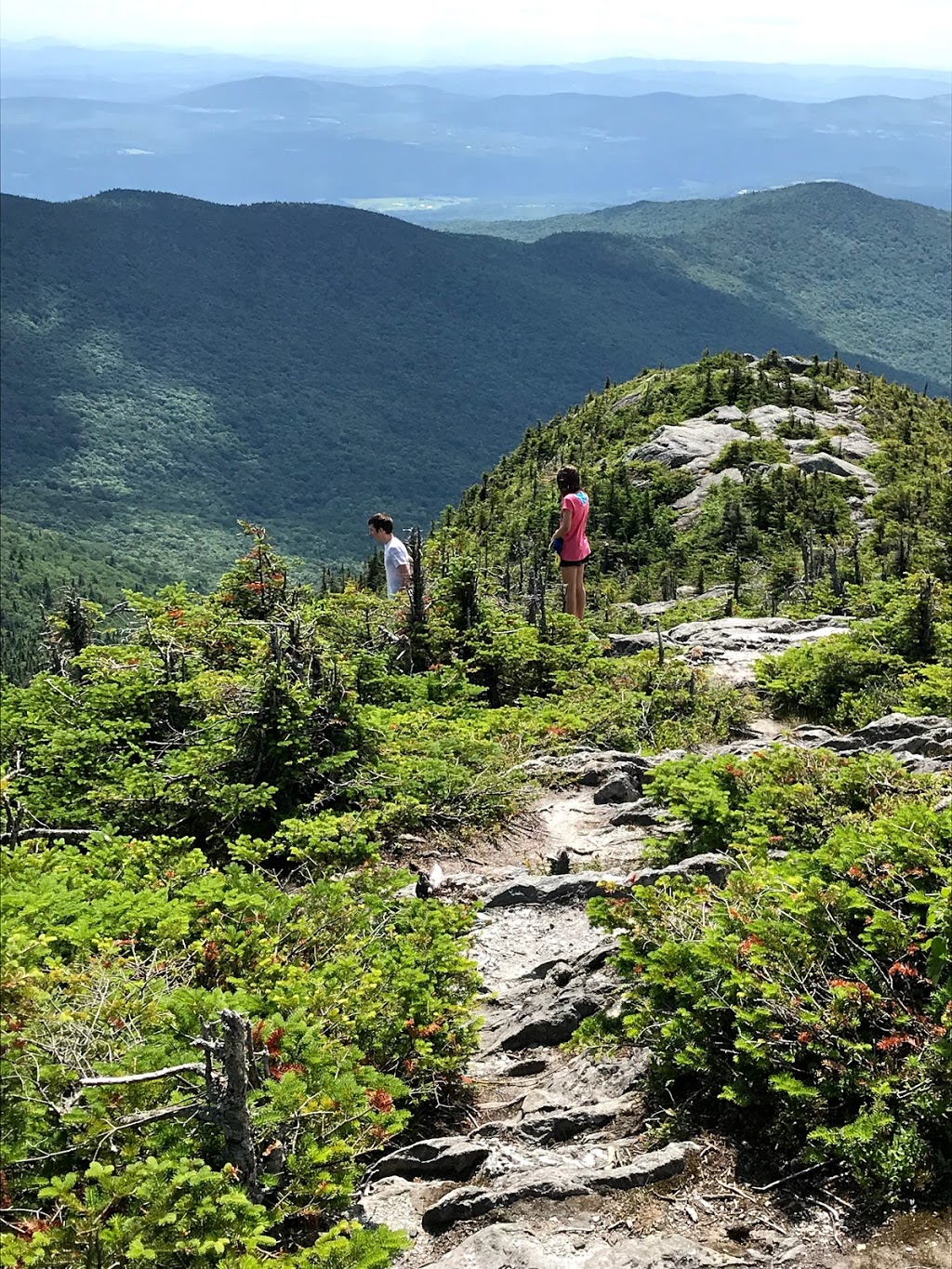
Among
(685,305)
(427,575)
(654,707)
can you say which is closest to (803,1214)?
(654,707)

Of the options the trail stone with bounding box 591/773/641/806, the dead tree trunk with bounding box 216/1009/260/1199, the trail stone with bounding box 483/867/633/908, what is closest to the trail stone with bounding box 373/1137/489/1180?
the dead tree trunk with bounding box 216/1009/260/1199

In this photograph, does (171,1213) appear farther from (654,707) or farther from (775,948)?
(654,707)

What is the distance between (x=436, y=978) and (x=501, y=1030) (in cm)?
67

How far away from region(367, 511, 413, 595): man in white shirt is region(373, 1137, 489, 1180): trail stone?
841 centimetres

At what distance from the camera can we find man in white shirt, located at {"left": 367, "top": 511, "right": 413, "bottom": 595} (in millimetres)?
→ 12828

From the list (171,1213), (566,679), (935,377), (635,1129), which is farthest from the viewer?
(935,377)

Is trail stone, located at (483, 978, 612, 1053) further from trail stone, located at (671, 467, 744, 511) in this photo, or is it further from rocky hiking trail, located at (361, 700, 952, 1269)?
trail stone, located at (671, 467, 744, 511)

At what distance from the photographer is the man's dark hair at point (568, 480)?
13992 millimetres

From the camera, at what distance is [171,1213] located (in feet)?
11.6

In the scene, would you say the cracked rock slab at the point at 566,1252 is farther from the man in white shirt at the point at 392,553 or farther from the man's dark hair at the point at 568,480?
the man's dark hair at the point at 568,480

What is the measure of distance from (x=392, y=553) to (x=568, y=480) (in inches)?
109

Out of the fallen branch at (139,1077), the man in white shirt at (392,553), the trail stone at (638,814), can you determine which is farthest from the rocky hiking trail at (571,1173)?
the man in white shirt at (392,553)

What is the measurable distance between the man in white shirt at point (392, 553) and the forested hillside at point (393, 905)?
29 centimetres

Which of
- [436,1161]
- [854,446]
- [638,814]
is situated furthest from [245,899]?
[854,446]
